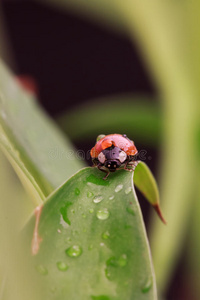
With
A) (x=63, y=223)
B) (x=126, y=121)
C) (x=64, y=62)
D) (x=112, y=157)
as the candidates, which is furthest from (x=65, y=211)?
(x=64, y=62)

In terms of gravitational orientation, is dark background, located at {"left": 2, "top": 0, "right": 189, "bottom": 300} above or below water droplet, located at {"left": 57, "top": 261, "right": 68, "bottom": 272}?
above

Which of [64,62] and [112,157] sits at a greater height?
[64,62]

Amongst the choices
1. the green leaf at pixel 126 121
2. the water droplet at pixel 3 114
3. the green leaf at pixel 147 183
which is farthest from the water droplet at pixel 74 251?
the green leaf at pixel 126 121

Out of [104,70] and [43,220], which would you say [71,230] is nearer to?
[43,220]

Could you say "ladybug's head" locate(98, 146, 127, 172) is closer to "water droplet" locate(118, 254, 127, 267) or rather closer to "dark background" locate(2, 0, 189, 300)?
"water droplet" locate(118, 254, 127, 267)

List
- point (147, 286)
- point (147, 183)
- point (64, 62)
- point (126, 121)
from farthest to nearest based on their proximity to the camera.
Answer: point (64, 62) → point (126, 121) → point (147, 183) → point (147, 286)

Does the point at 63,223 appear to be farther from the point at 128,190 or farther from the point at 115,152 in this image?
the point at 115,152

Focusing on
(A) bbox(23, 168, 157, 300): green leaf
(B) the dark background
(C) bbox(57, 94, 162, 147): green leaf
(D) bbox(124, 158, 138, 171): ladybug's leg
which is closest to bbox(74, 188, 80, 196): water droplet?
(A) bbox(23, 168, 157, 300): green leaf
